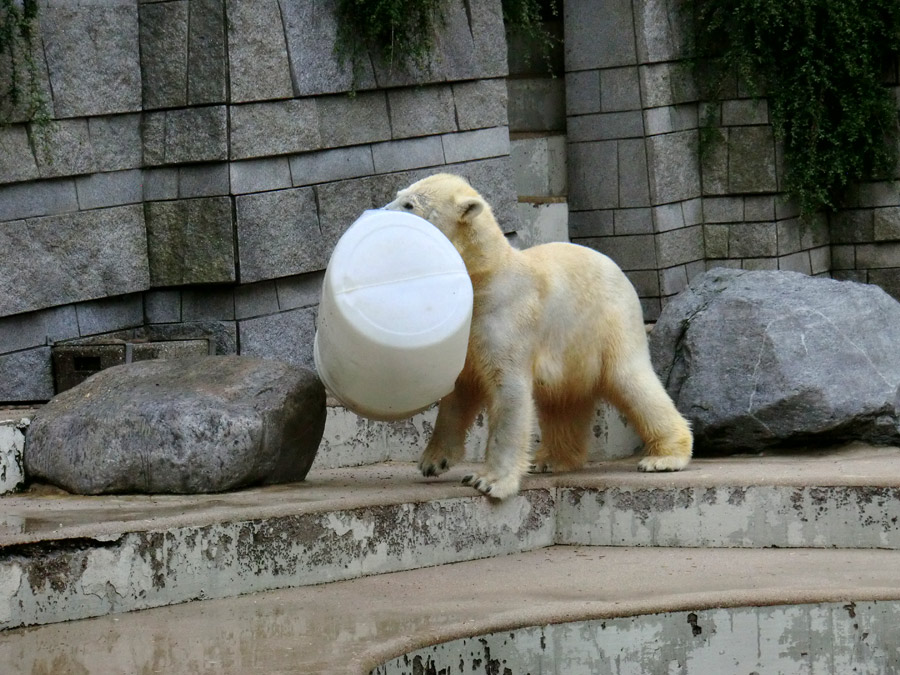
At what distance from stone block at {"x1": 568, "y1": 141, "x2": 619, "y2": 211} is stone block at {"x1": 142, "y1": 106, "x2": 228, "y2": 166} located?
3299 mm

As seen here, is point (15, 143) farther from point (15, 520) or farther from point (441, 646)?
point (441, 646)

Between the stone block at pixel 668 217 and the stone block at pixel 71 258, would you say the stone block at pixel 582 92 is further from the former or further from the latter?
the stone block at pixel 71 258

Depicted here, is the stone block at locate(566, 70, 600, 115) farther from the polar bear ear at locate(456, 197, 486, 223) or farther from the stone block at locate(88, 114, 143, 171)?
the polar bear ear at locate(456, 197, 486, 223)

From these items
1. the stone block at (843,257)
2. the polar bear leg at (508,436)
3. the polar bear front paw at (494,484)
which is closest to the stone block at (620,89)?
the stone block at (843,257)

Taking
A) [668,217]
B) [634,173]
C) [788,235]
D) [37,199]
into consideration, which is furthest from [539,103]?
[37,199]

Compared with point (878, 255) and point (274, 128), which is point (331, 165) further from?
point (878, 255)

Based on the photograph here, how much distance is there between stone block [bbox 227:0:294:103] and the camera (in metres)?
6.29

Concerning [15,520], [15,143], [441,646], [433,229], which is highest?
[15,143]

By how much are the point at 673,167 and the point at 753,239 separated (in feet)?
2.54

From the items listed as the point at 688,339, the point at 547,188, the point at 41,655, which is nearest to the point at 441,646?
the point at 41,655

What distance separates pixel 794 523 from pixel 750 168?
4.69m

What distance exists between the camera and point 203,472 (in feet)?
15.1

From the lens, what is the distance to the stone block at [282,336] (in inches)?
259

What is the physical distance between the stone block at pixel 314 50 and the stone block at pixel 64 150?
104 cm
